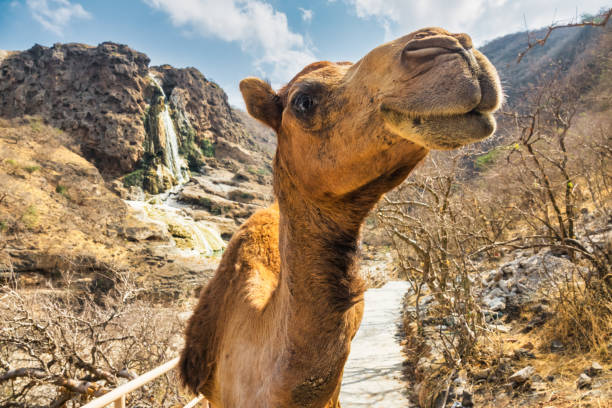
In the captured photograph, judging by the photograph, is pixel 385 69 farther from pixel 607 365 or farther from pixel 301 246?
pixel 607 365

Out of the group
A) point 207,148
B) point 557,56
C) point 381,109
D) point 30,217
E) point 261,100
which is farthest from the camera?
point 557,56

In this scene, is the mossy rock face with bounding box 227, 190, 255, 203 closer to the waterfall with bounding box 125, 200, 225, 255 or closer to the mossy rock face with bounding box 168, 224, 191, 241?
the waterfall with bounding box 125, 200, 225, 255

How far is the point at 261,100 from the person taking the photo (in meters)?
1.95

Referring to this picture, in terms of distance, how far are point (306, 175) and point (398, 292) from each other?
46.6 ft

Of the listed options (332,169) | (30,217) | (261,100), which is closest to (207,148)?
(30,217)


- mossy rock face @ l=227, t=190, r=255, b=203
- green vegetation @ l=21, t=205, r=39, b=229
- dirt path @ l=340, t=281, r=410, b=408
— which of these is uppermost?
mossy rock face @ l=227, t=190, r=255, b=203

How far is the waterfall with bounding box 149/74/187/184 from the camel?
36914 mm

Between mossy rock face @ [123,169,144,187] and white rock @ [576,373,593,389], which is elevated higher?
mossy rock face @ [123,169,144,187]

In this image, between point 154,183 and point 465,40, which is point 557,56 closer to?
point 154,183

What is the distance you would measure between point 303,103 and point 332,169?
34cm

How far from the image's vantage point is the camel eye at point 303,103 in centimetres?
156

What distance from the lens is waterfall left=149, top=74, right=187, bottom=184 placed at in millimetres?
36516

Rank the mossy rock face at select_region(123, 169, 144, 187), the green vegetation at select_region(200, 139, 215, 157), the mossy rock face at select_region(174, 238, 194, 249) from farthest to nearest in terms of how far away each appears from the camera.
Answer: the green vegetation at select_region(200, 139, 215, 157)
the mossy rock face at select_region(123, 169, 144, 187)
the mossy rock face at select_region(174, 238, 194, 249)

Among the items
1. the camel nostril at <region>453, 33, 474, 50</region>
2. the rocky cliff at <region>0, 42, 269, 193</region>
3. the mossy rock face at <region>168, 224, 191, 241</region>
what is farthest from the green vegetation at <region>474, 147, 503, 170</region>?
the rocky cliff at <region>0, 42, 269, 193</region>
